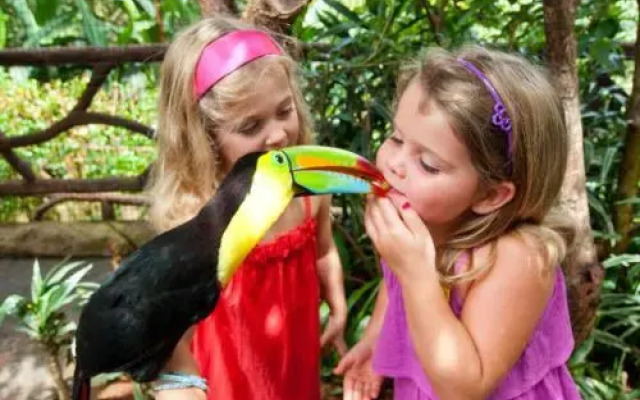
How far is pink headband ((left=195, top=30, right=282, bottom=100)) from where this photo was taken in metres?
1.25

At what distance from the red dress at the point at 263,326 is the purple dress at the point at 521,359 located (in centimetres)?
23

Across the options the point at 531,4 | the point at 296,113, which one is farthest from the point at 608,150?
the point at 296,113

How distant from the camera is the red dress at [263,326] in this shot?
1407 mm

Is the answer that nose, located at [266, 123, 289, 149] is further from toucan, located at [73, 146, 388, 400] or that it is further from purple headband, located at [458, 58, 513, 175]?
purple headband, located at [458, 58, 513, 175]

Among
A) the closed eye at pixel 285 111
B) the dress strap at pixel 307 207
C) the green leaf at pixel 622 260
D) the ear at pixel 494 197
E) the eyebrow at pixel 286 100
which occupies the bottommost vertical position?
the green leaf at pixel 622 260

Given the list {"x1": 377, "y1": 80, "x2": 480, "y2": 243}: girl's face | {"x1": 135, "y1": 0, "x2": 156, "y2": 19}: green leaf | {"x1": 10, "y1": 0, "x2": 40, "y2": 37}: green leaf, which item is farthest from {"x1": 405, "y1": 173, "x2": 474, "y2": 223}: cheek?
{"x1": 10, "y1": 0, "x2": 40, "y2": 37}: green leaf

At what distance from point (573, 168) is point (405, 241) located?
0.82m

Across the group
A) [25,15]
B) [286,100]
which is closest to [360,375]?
[286,100]

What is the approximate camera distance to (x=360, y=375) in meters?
1.34

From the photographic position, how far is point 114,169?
3715 millimetres

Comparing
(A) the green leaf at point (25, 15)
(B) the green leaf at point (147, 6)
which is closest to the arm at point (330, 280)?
(B) the green leaf at point (147, 6)

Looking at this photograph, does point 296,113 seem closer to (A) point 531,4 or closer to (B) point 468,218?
(B) point 468,218

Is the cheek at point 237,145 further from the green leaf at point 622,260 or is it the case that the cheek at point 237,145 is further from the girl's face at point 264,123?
the green leaf at point 622,260

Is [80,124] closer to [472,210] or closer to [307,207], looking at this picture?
[307,207]
